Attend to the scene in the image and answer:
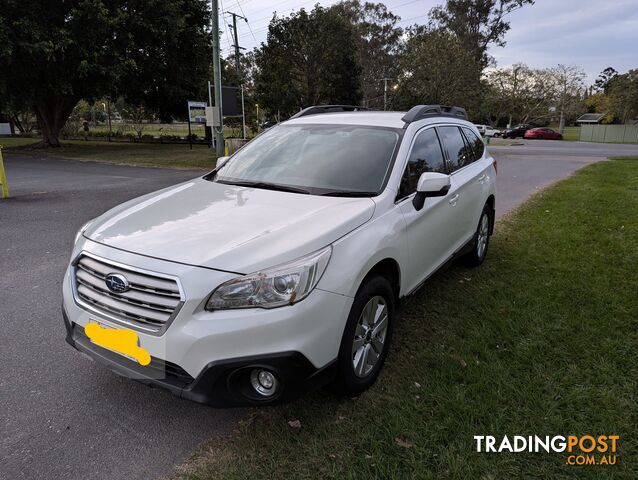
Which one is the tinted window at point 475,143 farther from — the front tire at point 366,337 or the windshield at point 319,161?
the front tire at point 366,337

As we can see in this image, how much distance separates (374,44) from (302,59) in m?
11.4

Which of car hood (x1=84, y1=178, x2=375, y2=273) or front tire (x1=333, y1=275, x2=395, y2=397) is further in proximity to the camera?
front tire (x1=333, y1=275, x2=395, y2=397)

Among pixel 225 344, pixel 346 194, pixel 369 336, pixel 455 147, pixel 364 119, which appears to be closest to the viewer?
pixel 225 344

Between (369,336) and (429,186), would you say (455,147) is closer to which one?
(429,186)

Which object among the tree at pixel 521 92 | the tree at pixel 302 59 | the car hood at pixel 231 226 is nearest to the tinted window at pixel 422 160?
the car hood at pixel 231 226

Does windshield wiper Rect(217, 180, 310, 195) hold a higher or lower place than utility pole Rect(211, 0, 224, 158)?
lower

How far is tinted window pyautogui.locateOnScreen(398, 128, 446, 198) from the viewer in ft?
11.4

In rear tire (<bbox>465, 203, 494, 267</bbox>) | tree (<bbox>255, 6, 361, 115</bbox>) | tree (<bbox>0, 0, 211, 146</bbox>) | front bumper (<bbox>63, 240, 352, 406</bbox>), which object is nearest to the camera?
front bumper (<bbox>63, 240, 352, 406</bbox>)

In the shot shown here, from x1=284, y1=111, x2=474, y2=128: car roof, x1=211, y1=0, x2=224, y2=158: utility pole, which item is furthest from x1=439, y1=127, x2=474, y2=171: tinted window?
x1=211, y1=0, x2=224, y2=158: utility pole

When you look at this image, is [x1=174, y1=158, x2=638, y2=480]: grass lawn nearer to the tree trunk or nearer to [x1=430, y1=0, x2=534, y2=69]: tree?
the tree trunk

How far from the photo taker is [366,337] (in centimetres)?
292

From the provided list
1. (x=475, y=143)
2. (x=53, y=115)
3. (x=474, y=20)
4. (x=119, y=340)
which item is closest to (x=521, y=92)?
(x=474, y=20)

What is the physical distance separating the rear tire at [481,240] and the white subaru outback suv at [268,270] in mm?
1545

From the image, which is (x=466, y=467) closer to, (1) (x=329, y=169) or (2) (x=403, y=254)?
(2) (x=403, y=254)
